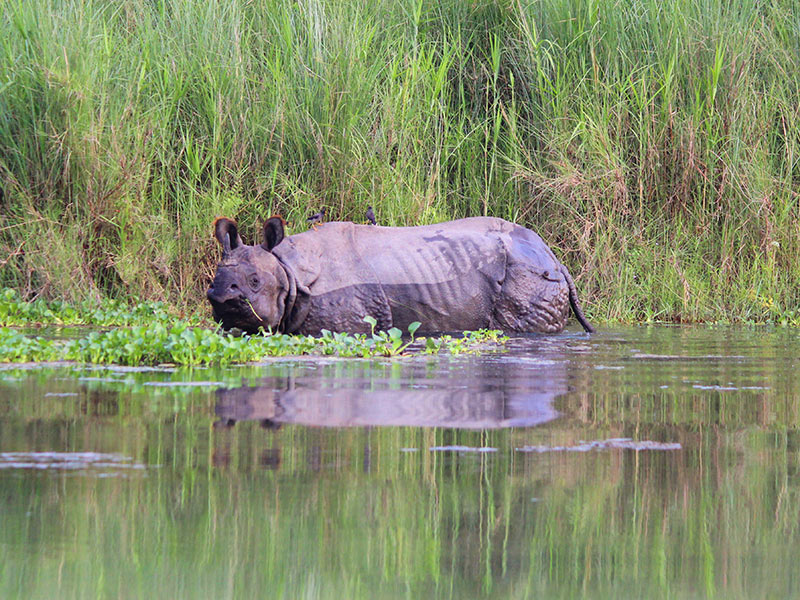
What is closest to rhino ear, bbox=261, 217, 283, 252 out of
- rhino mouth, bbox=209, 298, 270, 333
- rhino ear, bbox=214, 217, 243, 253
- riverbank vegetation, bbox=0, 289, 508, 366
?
rhino ear, bbox=214, 217, 243, 253

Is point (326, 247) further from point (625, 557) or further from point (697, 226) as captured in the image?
point (625, 557)

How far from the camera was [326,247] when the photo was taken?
7871mm

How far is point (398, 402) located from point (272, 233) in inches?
134

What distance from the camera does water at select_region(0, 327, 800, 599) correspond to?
230 centimetres

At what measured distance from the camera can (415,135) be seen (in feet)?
32.2

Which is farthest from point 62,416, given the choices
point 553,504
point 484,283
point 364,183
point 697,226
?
point 697,226

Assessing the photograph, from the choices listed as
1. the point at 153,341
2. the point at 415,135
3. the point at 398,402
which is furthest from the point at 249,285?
the point at 398,402

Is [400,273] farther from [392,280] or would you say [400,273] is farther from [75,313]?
[75,313]

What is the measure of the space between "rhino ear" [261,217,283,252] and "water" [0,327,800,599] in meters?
2.57

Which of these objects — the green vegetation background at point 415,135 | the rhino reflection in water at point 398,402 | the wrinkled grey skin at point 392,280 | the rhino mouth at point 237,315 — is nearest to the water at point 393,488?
the rhino reflection in water at point 398,402

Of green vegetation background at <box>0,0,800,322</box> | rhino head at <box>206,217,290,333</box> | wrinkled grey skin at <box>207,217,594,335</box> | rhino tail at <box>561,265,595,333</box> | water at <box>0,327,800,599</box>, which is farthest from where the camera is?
green vegetation background at <box>0,0,800,322</box>

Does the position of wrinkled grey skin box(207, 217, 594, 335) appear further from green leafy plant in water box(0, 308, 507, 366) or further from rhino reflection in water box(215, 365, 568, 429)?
rhino reflection in water box(215, 365, 568, 429)

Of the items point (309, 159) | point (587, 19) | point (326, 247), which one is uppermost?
point (587, 19)

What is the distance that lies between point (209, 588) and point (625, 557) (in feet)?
2.94
